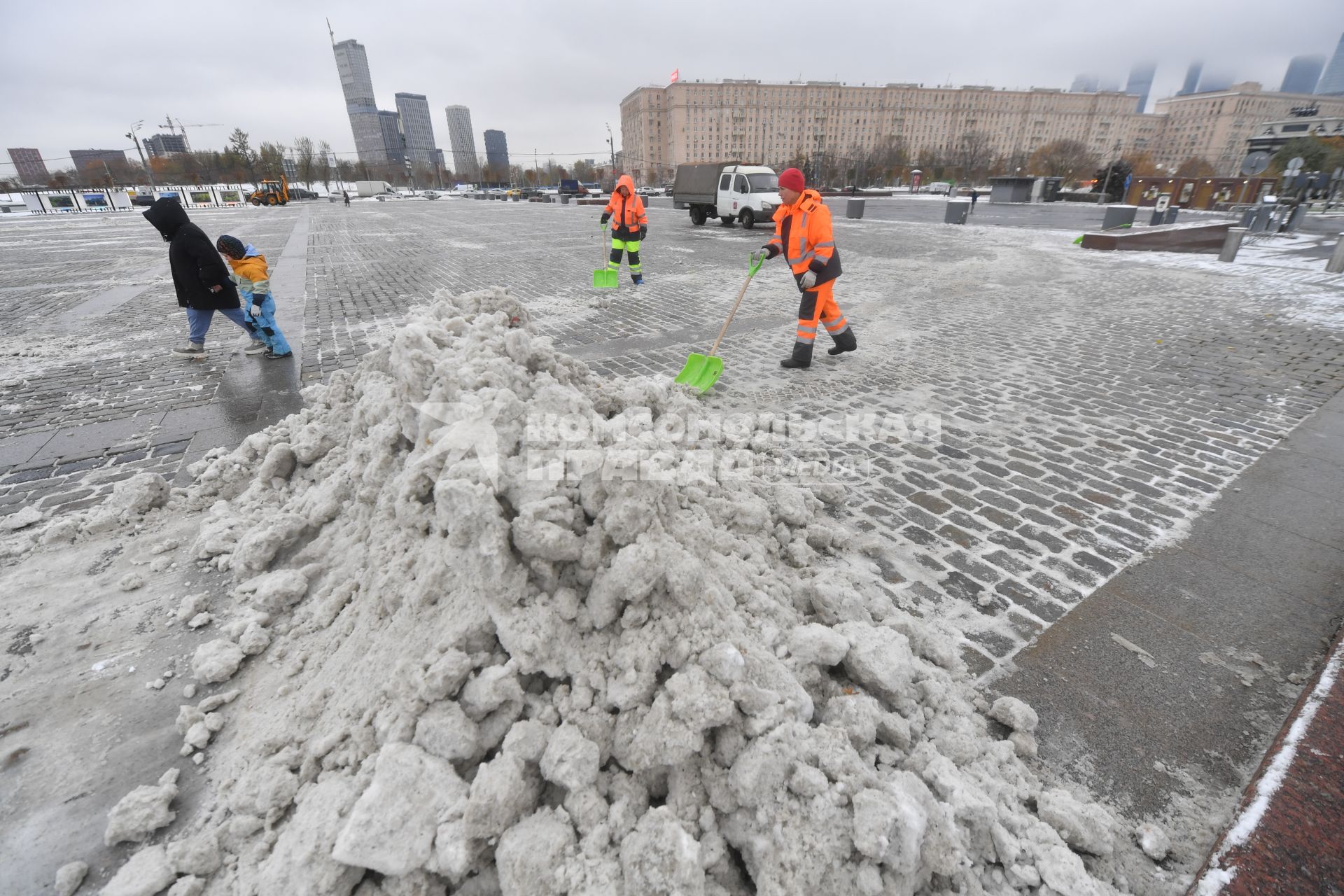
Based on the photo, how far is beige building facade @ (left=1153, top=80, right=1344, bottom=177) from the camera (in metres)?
92.8

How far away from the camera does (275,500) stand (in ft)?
11.2

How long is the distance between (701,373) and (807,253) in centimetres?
166

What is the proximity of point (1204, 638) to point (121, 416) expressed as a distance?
767 centimetres

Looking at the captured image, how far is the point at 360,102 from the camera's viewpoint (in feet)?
311

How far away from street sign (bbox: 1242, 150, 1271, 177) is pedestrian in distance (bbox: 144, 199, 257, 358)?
82.8ft

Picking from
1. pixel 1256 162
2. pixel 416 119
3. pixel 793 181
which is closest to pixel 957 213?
pixel 1256 162

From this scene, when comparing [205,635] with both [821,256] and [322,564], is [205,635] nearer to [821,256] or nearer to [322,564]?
[322,564]

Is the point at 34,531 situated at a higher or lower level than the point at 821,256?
lower

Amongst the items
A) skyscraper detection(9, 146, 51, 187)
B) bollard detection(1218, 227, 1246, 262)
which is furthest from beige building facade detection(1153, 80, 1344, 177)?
skyscraper detection(9, 146, 51, 187)

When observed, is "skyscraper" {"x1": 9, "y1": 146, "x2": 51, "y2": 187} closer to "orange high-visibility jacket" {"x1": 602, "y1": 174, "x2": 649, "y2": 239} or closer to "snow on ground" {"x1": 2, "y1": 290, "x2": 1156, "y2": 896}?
"orange high-visibility jacket" {"x1": 602, "y1": 174, "x2": 649, "y2": 239}

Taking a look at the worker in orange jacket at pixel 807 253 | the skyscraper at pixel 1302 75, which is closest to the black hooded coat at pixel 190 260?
the worker in orange jacket at pixel 807 253

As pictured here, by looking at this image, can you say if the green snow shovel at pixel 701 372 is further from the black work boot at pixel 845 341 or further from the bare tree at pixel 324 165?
the bare tree at pixel 324 165

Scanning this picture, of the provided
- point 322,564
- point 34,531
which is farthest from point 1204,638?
point 34,531

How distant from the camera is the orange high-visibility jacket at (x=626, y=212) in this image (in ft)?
31.9
